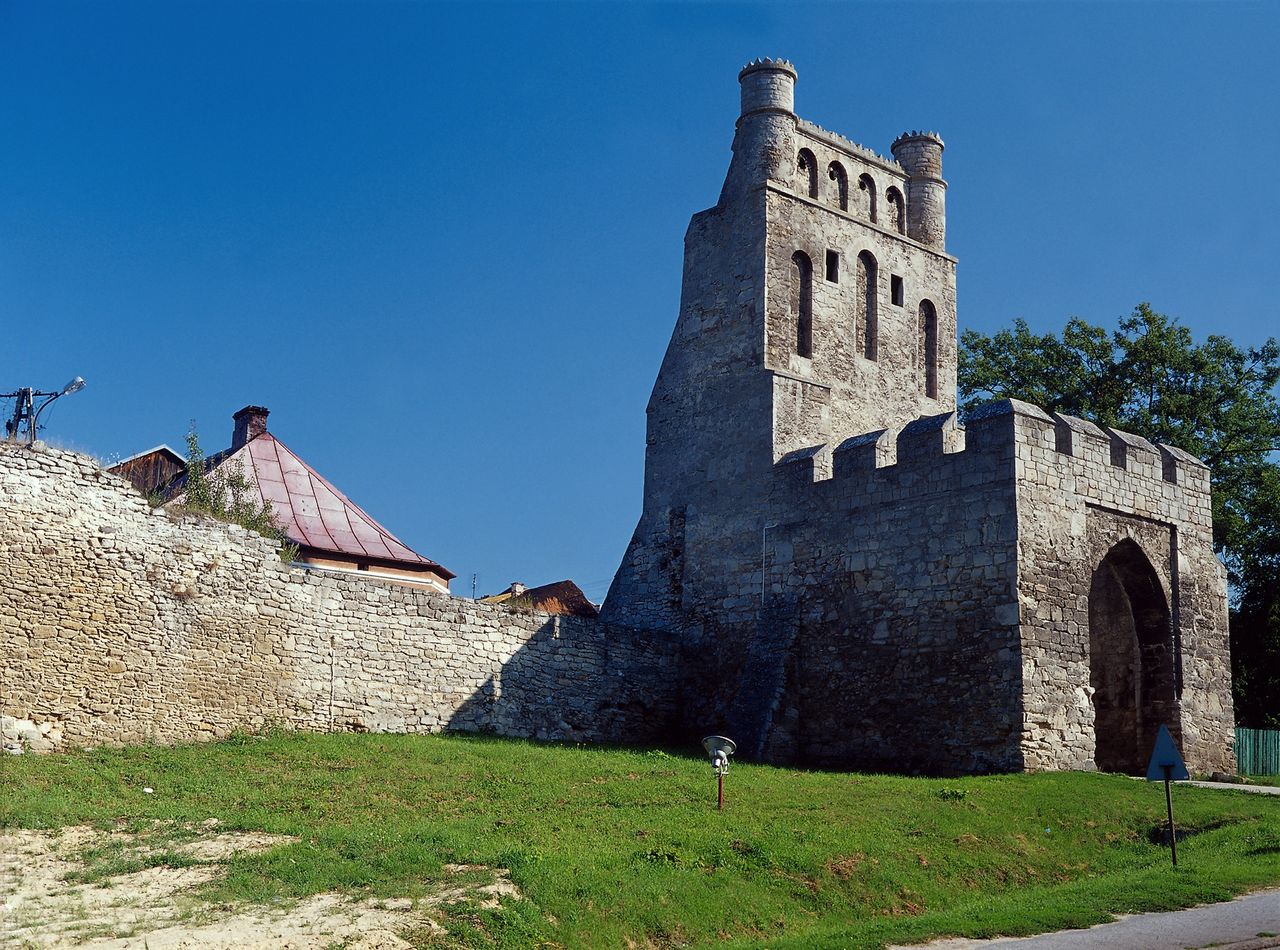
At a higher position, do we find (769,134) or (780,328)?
(769,134)

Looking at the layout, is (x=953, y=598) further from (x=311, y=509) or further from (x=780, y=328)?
(x=311, y=509)

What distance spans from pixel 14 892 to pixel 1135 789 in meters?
12.7

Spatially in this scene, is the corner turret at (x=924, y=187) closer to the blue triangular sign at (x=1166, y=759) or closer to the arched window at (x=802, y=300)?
the arched window at (x=802, y=300)

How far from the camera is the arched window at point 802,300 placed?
81.2ft

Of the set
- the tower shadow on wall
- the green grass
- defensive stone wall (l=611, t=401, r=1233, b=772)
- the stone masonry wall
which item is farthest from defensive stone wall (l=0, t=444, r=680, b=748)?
the stone masonry wall

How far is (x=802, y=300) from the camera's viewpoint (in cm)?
2502

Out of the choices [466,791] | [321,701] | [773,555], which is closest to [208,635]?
[321,701]

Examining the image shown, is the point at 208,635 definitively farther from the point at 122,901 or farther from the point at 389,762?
the point at 122,901

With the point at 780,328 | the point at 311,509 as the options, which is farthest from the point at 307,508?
the point at 780,328

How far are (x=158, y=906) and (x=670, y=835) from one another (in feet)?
15.6

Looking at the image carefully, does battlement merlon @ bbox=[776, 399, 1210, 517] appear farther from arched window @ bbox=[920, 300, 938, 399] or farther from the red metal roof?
the red metal roof

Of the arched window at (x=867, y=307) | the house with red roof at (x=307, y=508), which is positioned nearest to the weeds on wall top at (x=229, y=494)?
the house with red roof at (x=307, y=508)

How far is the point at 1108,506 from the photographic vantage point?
2061 centimetres

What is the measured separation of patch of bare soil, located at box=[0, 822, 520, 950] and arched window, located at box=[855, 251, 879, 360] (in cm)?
1596
